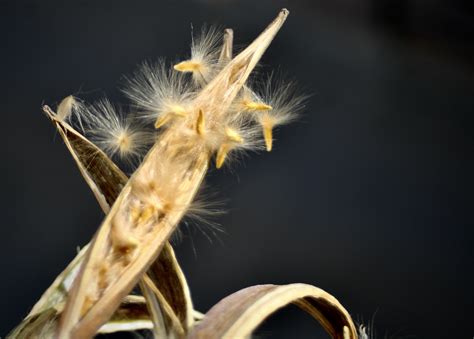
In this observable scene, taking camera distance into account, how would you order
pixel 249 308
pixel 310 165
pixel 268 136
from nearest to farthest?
1. pixel 249 308
2. pixel 268 136
3. pixel 310 165

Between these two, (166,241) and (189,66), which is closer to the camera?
(166,241)

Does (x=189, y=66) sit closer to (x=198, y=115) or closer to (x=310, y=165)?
(x=198, y=115)

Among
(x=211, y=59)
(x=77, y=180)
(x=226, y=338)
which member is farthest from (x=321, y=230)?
(x=226, y=338)

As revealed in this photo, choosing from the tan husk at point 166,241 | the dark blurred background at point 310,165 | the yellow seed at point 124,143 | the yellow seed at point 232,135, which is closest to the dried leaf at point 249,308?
the tan husk at point 166,241

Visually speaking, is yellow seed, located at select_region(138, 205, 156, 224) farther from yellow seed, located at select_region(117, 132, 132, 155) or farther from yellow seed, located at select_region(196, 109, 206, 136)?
yellow seed, located at select_region(117, 132, 132, 155)

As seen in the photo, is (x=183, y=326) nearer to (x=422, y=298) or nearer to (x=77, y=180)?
(x=77, y=180)

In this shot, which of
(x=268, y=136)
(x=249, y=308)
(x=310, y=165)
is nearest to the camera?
(x=249, y=308)

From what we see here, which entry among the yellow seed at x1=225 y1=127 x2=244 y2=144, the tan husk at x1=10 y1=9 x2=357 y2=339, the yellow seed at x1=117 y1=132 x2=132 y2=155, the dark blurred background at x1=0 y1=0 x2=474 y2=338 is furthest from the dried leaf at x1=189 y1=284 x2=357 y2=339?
the dark blurred background at x1=0 y1=0 x2=474 y2=338

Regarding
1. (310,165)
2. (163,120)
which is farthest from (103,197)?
(310,165)
